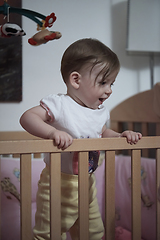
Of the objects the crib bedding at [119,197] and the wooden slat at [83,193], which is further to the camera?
the crib bedding at [119,197]

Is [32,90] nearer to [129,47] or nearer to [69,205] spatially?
[129,47]

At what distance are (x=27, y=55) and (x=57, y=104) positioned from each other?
2.41ft

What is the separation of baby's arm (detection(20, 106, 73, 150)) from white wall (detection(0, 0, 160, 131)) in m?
0.71

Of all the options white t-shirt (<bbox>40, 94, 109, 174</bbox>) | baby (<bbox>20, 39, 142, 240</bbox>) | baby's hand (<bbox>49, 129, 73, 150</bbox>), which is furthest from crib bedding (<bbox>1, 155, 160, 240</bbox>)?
baby's hand (<bbox>49, 129, 73, 150</bbox>)

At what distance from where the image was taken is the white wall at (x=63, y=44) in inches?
54.6

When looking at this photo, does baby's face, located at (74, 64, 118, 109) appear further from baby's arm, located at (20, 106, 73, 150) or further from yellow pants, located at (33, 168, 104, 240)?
yellow pants, located at (33, 168, 104, 240)

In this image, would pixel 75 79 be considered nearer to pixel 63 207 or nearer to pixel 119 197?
pixel 63 207

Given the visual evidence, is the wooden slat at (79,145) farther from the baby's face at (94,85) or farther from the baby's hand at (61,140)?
the baby's face at (94,85)

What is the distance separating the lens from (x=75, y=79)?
765 mm

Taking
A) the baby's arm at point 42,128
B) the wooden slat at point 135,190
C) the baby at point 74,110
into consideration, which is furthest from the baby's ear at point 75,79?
the wooden slat at point 135,190

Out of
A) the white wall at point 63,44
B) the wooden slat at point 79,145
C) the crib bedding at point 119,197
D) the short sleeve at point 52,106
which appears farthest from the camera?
the white wall at point 63,44

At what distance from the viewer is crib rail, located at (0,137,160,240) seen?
63 centimetres

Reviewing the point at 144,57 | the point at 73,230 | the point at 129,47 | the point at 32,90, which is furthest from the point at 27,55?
the point at 73,230

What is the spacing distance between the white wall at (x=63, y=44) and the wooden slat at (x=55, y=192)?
0.79 m
